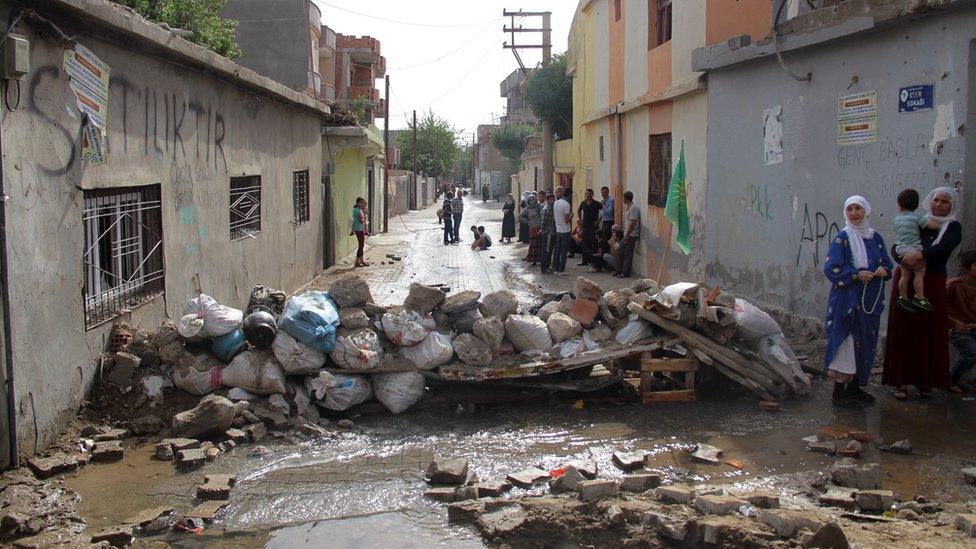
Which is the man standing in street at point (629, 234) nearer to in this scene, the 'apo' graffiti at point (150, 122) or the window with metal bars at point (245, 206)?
the window with metal bars at point (245, 206)

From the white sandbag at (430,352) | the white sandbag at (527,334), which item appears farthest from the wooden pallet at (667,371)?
the white sandbag at (430,352)

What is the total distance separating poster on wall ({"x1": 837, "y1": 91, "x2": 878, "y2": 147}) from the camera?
321 inches

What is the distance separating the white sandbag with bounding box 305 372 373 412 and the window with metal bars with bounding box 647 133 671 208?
9.20 metres

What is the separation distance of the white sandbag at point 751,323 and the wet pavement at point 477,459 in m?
0.49

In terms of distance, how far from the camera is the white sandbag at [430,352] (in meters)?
7.06

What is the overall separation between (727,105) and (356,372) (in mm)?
6921

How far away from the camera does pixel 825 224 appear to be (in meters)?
9.12

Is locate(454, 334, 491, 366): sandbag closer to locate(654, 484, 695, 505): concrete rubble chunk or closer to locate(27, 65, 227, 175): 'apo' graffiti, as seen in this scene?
locate(654, 484, 695, 505): concrete rubble chunk

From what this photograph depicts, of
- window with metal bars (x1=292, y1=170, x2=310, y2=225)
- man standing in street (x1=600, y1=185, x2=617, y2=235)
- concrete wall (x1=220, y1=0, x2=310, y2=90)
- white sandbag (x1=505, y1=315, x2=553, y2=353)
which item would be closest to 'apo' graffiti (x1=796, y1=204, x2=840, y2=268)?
white sandbag (x1=505, y1=315, x2=553, y2=353)

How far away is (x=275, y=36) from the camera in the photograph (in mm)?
28391

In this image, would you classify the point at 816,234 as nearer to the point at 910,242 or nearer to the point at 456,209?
the point at 910,242

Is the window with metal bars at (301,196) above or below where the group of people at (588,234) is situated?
above

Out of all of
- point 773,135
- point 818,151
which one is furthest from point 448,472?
point 773,135

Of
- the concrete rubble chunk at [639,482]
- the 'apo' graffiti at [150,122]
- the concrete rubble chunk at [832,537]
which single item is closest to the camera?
the concrete rubble chunk at [832,537]
